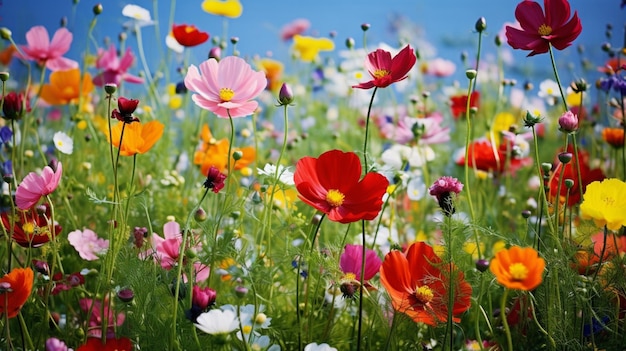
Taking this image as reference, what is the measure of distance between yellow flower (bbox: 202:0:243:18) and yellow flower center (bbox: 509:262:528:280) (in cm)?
106

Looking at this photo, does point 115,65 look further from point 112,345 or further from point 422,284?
point 422,284

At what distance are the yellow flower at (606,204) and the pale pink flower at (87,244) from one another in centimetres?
62

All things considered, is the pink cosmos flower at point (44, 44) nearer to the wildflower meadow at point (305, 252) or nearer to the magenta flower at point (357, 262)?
the wildflower meadow at point (305, 252)

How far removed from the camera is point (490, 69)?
279 cm

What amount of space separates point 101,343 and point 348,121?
4.46ft

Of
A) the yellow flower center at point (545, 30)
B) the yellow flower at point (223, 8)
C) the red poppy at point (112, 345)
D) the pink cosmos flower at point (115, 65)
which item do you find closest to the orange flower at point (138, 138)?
the red poppy at point (112, 345)

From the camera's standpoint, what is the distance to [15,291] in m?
0.77

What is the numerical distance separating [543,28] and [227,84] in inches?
15.1

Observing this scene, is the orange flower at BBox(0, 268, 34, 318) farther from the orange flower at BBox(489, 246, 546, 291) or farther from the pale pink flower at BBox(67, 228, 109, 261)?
the orange flower at BBox(489, 246, 546, 291)

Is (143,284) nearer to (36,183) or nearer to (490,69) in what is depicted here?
(36,183)

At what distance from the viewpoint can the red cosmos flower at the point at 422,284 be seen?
0.80 m

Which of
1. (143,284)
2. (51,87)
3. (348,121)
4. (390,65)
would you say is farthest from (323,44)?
(143,284)

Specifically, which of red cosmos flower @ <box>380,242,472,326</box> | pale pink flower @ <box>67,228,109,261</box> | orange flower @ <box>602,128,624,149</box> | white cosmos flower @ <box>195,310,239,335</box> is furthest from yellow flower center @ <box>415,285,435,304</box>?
orange flower @ <box>602,128,624,149</box>

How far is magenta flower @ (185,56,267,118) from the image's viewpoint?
84cm
